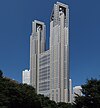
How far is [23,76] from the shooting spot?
520 feet

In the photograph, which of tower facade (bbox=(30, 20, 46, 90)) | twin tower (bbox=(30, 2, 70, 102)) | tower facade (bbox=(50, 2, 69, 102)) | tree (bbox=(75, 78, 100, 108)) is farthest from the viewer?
tower facade (bbox=(30, 20, 46, 90))

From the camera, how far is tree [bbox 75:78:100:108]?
87.7 ft

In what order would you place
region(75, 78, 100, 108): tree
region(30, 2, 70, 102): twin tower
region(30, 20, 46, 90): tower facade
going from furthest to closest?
1. region(30, 20, 46, 90): tower facade
2. region(30, 2, 70, 102): twin tower
3. region(75, 78, 100, 108): tree

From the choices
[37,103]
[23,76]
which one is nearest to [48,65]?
[23,76]

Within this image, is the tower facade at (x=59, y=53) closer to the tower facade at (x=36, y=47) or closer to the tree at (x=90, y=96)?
the tower facade at (x=36, y=47)

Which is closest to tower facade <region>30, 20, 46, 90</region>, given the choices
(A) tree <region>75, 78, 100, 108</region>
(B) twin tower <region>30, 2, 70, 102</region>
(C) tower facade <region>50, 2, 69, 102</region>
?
(B) twin tower <region>30, 2, 70, 102</region>

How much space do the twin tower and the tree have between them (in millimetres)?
91083

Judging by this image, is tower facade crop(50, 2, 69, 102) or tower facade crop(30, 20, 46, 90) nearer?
tower facade crop(50, 2, 69, 102)

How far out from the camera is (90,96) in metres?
27.3

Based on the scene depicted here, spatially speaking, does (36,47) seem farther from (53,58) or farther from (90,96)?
(90,96)

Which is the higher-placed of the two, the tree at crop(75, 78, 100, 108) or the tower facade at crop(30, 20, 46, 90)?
the tower facade at crop(30, 20, 46, 90)

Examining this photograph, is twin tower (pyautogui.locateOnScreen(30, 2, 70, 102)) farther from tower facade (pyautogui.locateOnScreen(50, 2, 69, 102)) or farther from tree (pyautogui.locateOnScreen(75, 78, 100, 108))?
tree (pyautogui.locateOnScreen(75, 78, 100, 108))

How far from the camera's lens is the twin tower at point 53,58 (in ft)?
397

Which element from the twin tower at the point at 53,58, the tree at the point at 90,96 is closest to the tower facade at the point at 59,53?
the twin tower at the point at 53,58
